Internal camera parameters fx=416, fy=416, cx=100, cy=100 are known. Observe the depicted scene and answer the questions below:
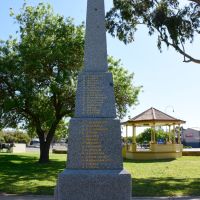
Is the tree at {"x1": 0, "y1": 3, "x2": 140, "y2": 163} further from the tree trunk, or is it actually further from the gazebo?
the gazebo

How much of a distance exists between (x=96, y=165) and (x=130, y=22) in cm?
1378

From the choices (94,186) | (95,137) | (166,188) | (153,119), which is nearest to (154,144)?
(153,119)

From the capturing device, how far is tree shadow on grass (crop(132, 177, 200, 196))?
38.5 ft

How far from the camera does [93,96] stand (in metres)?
9.17

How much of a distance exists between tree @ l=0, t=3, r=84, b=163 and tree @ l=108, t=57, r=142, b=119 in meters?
2.70

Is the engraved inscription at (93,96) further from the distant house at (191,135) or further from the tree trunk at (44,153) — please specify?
the distant house at (191,135)

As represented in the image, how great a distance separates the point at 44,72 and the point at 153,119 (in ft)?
32.6

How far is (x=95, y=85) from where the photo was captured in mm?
9273

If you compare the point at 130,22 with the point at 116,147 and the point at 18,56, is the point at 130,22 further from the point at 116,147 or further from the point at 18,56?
the point at 116,147

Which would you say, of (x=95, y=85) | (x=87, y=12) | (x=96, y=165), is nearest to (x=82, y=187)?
(x=96, y=165)

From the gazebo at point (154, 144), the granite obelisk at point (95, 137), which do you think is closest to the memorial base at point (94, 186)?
the granite obelisk at point (95, 137)

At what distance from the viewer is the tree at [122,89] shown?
2659 cm

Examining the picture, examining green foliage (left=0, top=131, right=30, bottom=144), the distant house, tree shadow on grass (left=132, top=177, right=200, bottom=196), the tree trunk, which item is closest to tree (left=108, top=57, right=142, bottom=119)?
the tree trunk

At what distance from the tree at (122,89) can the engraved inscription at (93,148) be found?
1750 centimetres
